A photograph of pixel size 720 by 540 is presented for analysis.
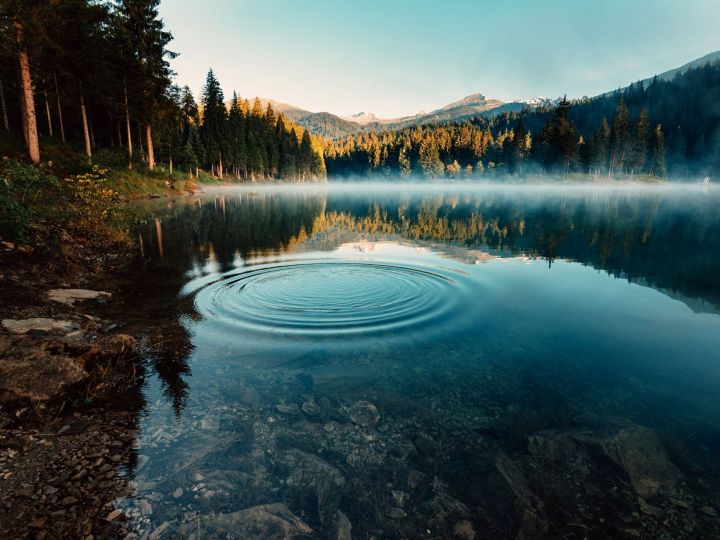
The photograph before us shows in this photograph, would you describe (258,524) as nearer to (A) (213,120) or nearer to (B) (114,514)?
(B) (114,514)

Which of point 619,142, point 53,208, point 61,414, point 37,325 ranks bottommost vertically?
point 61,414

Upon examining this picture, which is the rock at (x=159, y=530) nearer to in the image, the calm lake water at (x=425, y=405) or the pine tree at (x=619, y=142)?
the calm lake water at (x=425, y=405)

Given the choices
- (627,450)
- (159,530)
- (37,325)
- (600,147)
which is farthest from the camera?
(600,147)

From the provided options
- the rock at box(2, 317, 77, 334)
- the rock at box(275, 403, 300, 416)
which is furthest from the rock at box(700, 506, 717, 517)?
the rock at box(2, 317, 77, 334)

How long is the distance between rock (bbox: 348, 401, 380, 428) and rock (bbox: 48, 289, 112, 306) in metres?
7.79

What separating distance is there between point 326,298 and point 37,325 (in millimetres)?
6697

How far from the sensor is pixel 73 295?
33.1 feet

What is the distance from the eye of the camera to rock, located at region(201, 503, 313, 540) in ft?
12.8

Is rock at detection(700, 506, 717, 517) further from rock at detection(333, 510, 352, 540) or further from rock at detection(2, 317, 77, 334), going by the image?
rock at detection(2, 317, 77, 334)

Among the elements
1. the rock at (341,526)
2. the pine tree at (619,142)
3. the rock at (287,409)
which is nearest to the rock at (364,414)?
the rock at (287,409)

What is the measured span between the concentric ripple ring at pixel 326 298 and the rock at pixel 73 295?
2447 millimetres

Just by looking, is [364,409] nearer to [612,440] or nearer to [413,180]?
[612,440]

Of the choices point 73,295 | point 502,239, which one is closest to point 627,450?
point 73,295

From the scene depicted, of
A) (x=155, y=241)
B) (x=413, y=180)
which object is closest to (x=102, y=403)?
(x=155, y=241)
